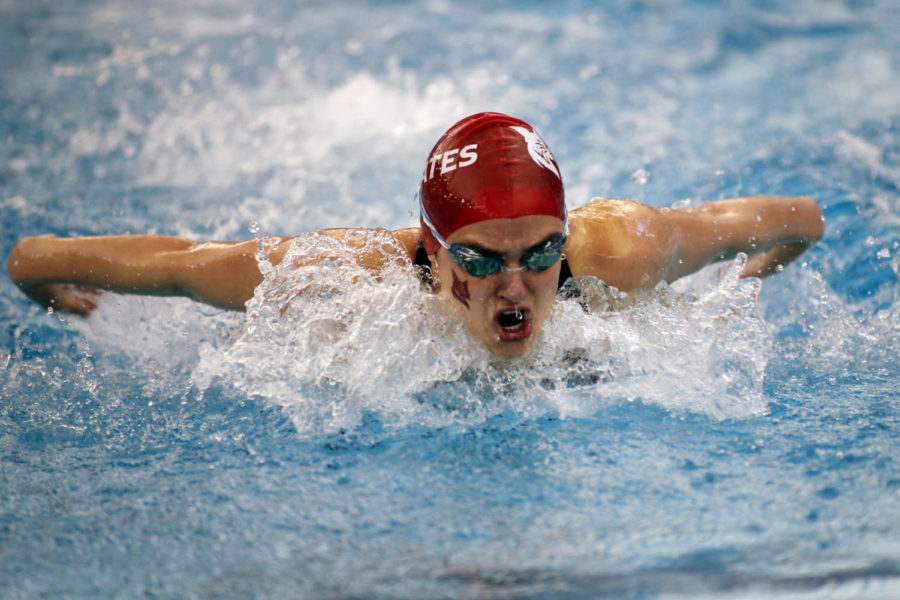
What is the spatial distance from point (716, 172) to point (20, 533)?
374 cm

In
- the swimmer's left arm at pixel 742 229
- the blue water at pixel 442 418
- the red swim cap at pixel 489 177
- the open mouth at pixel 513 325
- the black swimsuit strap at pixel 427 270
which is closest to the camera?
the blue water at pixel 442 418

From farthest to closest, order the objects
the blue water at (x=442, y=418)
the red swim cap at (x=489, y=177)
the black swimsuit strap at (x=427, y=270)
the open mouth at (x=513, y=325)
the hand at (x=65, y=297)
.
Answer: the hand at (x=65, y=297) < the black swimsuit strap at (x=427, y=270) < the open mouth at (x=513, y=325) < the red swim cap at (x=489, y=177) < the blue water at (x=442, y=418)

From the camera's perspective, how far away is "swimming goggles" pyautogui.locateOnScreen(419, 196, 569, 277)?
7.98ft

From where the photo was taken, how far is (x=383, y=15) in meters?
7.37

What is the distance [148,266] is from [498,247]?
1.20 metres

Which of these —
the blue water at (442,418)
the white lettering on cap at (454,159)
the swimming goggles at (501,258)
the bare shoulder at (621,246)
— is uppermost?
the white lettering on cap at (454,159)

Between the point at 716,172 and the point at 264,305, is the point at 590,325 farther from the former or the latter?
the point at 716,172

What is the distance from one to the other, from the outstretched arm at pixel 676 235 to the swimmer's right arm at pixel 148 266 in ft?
3.29

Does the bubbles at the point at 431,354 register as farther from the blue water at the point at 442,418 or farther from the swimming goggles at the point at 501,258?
the swimming goggles at the point at 501,258

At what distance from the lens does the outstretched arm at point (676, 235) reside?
2.78 meters

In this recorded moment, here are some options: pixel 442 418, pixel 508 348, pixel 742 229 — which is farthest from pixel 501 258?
pixel 742 229

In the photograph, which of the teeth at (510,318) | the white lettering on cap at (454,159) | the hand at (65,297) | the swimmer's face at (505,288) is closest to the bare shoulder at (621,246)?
the swimmer's face at (505,288)

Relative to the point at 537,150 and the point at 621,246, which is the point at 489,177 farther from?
the point at 621,246

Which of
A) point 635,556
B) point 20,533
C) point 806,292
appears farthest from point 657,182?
point 20,533
